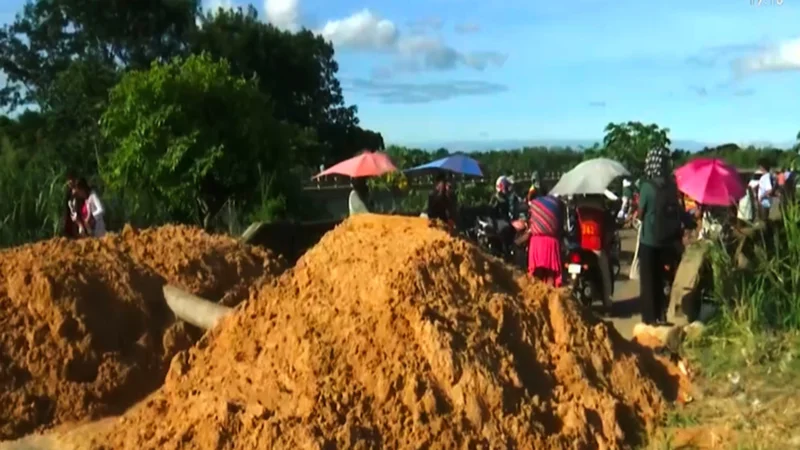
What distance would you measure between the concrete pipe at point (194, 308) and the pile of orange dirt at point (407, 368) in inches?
35.9

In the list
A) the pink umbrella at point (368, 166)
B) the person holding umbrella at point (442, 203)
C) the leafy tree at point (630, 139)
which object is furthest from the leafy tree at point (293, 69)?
the person holding umbrella at point (442, 203)

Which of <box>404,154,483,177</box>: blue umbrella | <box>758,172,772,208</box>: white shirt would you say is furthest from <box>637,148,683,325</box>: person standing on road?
<box>404,154,483,177</box>: blue umbrella

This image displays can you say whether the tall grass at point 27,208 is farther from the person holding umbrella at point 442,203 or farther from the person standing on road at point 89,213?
the person holding umbrella at point 442,203

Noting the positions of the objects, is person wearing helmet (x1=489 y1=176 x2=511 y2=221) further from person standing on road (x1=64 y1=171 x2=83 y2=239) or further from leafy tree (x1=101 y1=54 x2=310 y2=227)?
person standing on road (x1=64 y1=171 x2=83 y2=239)

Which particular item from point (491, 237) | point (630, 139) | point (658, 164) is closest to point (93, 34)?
point (630, 139)

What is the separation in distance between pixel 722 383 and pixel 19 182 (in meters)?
10.3

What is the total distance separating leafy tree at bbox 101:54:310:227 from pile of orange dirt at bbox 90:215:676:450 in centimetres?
1226

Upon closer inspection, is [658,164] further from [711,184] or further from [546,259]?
[711,184]

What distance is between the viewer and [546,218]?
11586 millimetres

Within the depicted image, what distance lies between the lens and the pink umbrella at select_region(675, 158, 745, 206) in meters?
13.4

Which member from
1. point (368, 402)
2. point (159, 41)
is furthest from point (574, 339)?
point (159, 41)

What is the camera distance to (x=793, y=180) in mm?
11656

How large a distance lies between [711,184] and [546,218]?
2.93 metres

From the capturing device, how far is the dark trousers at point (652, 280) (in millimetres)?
10234
